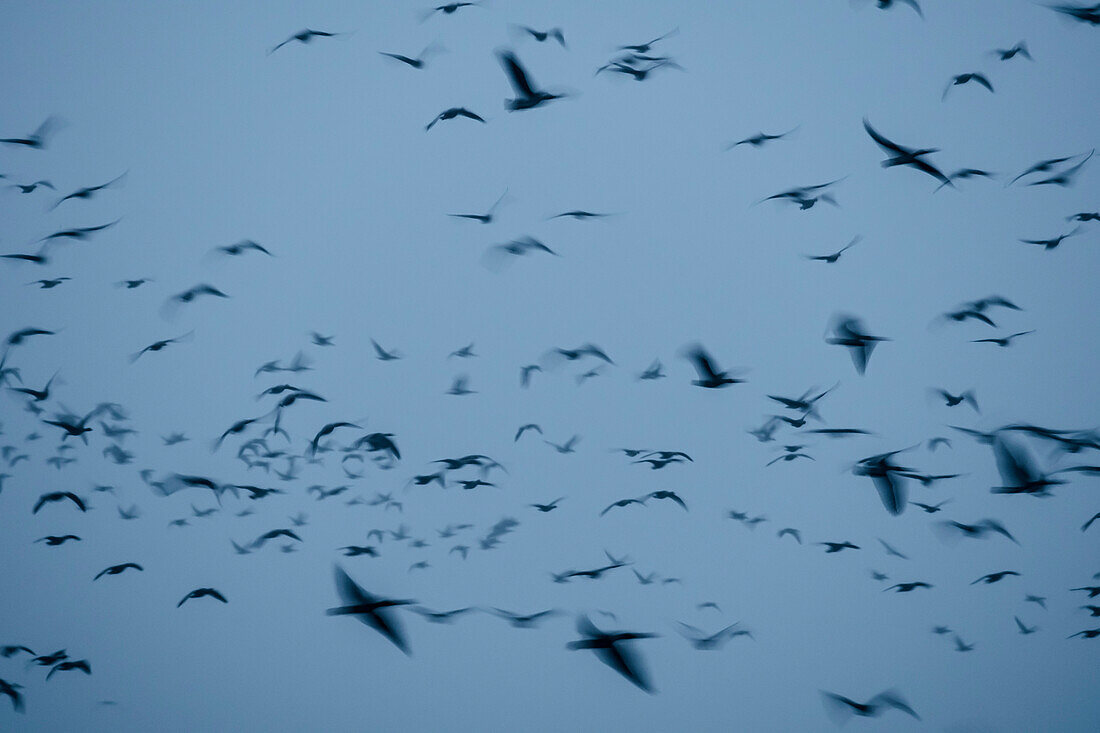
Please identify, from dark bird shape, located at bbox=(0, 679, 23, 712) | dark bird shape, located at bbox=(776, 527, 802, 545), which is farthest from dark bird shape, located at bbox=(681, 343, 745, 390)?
dark bird shape, located at bbox=(776, 527, 802, 545)

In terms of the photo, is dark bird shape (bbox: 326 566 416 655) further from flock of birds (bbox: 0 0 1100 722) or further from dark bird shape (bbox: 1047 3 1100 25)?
dark bird shape (bbox: 1047 3 1100 25)

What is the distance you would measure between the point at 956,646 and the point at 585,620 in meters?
8.21

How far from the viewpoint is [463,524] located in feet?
27.1

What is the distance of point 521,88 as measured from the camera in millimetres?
3389

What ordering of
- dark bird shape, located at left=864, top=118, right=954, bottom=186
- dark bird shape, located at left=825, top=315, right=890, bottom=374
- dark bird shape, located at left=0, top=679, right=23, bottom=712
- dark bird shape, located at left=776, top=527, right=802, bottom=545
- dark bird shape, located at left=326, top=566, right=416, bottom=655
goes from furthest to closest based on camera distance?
1. dark bird shape, located at left=776, top=527, right=802, bottom=545
2. dark bird shape, located at left=0, top=679, right=23, bottom=712
3. dark bird shape, located at left=825, top=315, right=890, bottom=374
4. dark bird shape, located at left=864, top=118, right=954, bottom=186
5. dark bird shape, located at left=326, top=566, right=416, bottom=655

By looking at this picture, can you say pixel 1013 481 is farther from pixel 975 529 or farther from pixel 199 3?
pixel 199 3

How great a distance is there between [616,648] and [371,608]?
94cm

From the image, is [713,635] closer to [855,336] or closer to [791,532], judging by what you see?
[791,532]

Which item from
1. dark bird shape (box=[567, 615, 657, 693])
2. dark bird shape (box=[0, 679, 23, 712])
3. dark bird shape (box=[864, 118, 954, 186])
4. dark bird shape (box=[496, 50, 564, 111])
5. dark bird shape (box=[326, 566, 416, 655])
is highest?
dark bird shape (box=[496, 50, 564, 111])

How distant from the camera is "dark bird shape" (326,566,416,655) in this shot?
264 centimetres

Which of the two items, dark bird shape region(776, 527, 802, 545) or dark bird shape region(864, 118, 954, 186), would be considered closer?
dark bird shape region(864, 118, 954, 186)

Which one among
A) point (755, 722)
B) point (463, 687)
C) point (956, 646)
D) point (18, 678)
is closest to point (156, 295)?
point (18, 678)

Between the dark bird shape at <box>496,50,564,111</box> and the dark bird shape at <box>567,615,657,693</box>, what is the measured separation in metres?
2.23

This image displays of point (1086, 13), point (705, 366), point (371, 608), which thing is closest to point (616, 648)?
point (371, 608)
